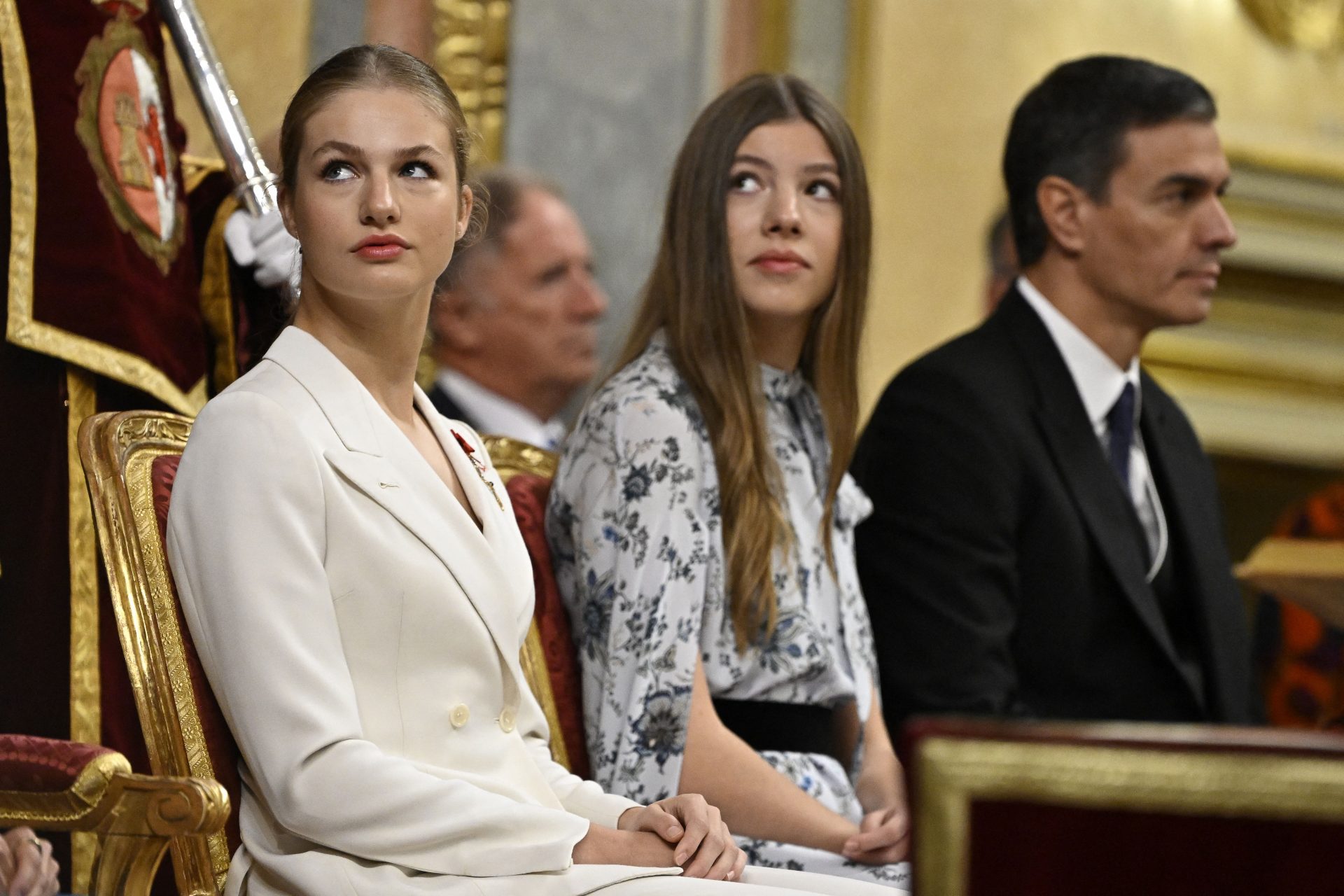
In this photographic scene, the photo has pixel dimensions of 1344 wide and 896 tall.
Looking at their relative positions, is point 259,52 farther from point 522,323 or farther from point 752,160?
point 752,160

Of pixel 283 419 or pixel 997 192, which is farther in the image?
pixel 997 192

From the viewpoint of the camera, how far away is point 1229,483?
19.2 ft

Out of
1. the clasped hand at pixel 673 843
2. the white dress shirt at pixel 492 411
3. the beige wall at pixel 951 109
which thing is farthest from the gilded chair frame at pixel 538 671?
the beige wall at pixel 951 109

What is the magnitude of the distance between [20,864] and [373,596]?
388 mm

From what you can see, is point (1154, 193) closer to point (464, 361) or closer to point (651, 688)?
point (651, 688)

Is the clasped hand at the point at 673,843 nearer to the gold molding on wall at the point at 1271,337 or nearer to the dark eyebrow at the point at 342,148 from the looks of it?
the dark eyebrow at the point at 342,148

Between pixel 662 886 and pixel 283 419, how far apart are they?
21.8 inches

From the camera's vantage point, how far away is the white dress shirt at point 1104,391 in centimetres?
313

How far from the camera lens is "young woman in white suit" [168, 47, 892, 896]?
5.24 feet

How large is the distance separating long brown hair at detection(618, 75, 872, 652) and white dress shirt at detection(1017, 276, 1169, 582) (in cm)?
71

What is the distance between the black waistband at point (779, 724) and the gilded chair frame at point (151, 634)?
80cm

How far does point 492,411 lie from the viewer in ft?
14.1

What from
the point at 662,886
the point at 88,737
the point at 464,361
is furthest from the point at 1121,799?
the point at 464,361

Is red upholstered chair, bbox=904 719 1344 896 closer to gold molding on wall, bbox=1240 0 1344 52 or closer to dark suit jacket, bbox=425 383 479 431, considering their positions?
dark suit jacket, bbox=425 383 479 431
